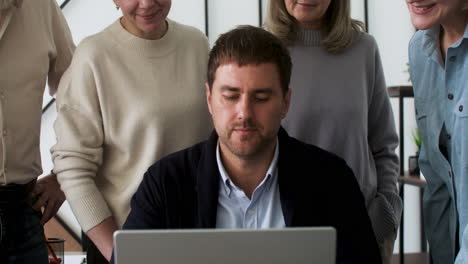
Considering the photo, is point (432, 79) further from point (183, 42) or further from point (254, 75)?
point (183, 42)

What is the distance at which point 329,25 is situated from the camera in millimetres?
1996

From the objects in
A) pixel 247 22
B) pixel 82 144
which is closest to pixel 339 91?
pixel 82 144

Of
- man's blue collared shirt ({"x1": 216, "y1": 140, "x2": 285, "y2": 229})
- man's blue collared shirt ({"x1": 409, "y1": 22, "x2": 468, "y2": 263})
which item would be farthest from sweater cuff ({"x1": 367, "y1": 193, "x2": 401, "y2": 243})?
man's blue collared shirt ({"x1": 216, "y1": 140, "x2": 285, "y2": 229})

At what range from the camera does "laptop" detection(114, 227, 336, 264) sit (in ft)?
3.67

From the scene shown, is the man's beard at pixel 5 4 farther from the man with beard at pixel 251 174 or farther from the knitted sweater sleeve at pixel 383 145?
the knitted sweater sleeve at pixel 383 145

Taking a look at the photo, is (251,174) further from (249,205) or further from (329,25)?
(329,25)

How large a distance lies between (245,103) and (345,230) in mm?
437

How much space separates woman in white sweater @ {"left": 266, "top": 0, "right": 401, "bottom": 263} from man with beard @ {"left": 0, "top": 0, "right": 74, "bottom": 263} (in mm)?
727

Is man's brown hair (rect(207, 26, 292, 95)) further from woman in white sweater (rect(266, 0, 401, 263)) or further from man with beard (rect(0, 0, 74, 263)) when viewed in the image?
man with beard (rect(0, 0, 74, 263))

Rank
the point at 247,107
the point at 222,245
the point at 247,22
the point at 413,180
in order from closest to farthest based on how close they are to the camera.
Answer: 1. the point at 222,245
2. the point at 247,107
3. the point at 413,180
4. the point at 247,22

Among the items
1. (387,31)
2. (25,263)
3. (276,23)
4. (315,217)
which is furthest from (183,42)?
(387,31)

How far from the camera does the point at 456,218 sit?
1869 millimetres

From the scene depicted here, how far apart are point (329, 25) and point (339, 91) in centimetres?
23

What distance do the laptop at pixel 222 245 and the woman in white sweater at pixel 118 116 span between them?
692 mm
